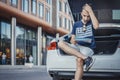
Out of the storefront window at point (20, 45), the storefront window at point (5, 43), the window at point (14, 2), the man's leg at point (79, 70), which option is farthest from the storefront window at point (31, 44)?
the man's leg at point (79, 70)

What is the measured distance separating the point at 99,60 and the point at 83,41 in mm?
1218

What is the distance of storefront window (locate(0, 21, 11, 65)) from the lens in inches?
1836

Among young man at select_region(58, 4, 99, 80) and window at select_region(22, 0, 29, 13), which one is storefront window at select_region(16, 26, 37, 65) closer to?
window at select_region(22, 0, 29, 13)

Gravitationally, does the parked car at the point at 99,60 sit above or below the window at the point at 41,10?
below

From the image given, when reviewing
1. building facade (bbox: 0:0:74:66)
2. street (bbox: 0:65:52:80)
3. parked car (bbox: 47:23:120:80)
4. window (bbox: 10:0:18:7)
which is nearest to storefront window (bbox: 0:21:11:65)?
building facade (bbox: 0:0:74:66)

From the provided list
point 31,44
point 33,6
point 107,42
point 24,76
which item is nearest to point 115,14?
point 107,42

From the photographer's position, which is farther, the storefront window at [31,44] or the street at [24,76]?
the storefront window at [31,44]

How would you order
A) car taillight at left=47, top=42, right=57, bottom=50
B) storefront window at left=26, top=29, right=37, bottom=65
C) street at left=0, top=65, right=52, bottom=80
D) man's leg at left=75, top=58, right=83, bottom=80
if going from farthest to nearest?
1. storefront window at left=26, top=29, right=37, bottom=65
2. street at left=0, top=65, right=52, bottom=80
3. car taillight at left=47, top=42, right=57, bottom=50
4. man's leg at left=75, top=58, right=83, bottom=80

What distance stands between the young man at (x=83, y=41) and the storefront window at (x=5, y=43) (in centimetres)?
4062

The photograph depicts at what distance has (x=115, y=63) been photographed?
7148 mm

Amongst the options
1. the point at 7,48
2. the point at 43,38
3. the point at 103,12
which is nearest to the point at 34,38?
the point at 43,38

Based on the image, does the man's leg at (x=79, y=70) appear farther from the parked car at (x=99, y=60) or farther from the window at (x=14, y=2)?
the window at (x=14, y=2)

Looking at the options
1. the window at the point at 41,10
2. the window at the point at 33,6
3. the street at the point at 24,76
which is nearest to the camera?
the street at the point at 24,76

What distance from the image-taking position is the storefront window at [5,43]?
153ft
